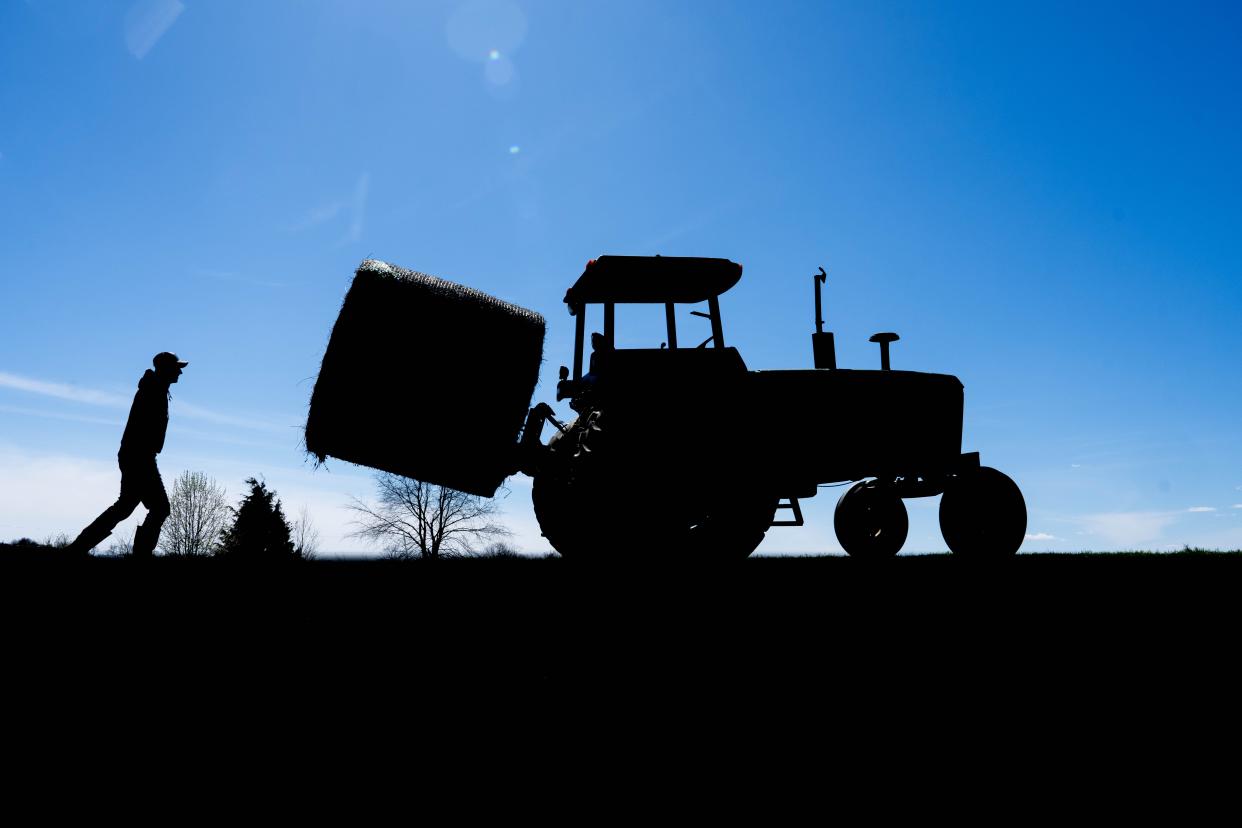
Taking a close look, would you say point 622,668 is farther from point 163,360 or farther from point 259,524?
point 259,524

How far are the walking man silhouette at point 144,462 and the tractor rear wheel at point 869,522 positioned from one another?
7823 millimetres

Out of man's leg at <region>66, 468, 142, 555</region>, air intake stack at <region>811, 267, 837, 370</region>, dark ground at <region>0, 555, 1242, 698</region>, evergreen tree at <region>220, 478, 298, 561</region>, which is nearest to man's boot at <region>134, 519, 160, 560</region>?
man's leg at <region>66, 468, 142, 555</region>

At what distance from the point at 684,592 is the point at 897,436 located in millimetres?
5544

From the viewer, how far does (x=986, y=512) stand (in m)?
8.87

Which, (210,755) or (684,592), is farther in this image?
(684,592)

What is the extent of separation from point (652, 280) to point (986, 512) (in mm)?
5005

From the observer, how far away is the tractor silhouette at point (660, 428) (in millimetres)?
5926

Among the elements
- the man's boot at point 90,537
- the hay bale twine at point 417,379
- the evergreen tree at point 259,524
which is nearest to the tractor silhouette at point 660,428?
the hay bale twine at point 417,379

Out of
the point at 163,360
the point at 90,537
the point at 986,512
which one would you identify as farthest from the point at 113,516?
the point at 986,512

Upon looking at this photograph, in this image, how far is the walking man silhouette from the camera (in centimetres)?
692

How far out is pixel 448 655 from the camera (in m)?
3.32

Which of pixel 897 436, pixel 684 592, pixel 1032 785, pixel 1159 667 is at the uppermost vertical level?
pixel 897 436

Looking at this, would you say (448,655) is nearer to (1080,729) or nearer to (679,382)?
(1080,729)

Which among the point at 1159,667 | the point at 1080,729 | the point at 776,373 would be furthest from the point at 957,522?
the point at 1080,729
